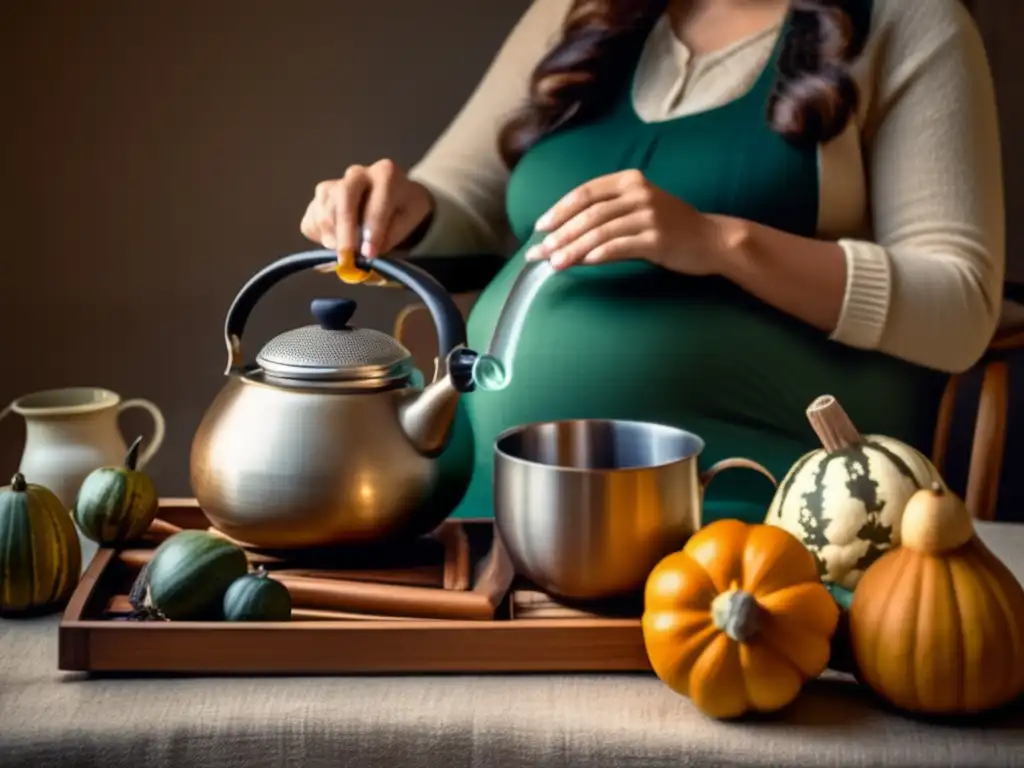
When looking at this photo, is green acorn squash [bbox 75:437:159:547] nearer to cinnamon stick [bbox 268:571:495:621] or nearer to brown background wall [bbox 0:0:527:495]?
cinnamon stick [bbox 268:571:495:621]

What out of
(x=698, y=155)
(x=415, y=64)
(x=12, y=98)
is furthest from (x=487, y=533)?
(x=12, y=98)

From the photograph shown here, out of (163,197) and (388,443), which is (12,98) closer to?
(163,197)

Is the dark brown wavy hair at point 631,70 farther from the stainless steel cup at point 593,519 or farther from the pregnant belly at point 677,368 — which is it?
the stainless steel cup at point 593,519

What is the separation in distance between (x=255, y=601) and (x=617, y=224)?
40cm

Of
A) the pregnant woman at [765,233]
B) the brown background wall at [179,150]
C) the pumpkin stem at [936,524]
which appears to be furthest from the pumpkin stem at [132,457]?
the brown background wall at [179,150]

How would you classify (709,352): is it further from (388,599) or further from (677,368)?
(388,599)

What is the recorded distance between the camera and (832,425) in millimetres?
678

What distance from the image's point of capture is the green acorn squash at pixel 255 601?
2.03ft

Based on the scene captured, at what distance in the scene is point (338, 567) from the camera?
716 mm

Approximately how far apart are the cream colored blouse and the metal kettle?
40cm

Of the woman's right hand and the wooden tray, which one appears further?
the woman's right hand

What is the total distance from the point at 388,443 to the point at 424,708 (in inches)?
6.8

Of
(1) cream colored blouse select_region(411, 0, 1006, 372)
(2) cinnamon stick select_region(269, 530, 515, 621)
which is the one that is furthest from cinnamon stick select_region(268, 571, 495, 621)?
(1) cream colored blouse select_region(411, 0, 1006, 372)

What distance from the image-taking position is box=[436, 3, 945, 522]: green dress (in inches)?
38.3
